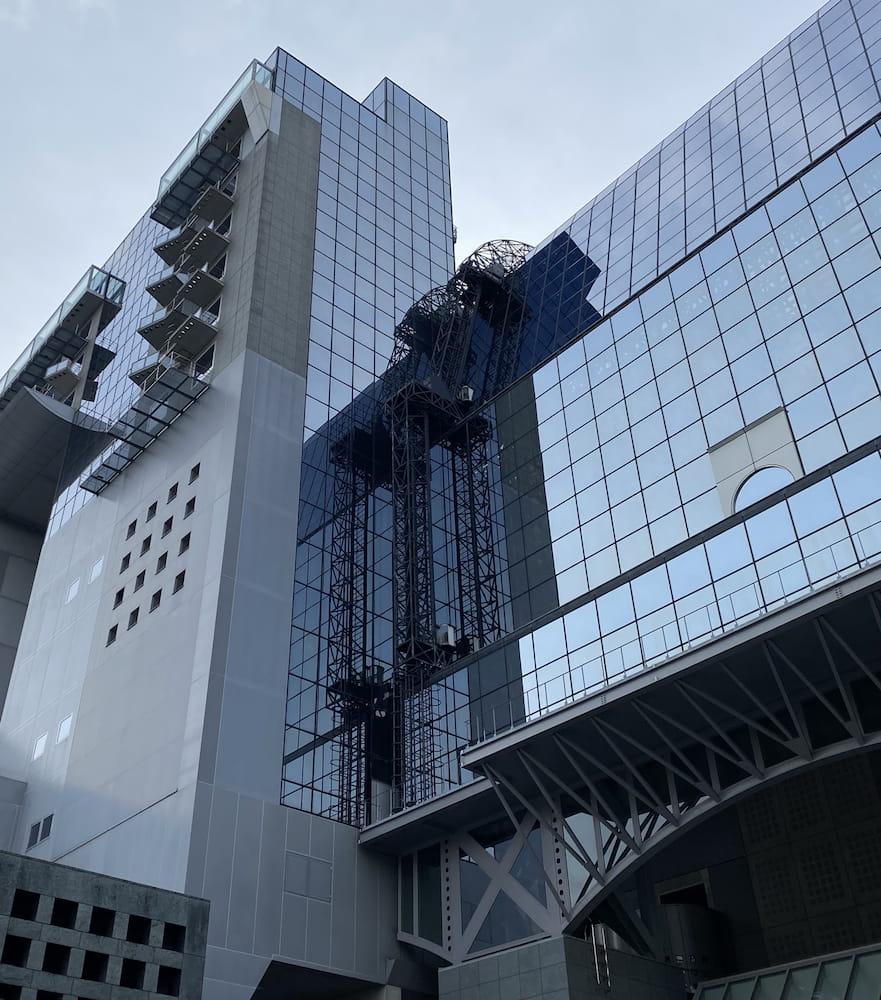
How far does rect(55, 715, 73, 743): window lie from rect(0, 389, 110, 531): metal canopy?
16.8 metres

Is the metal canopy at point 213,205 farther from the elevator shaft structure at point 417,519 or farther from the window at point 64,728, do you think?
the window at point 64,728

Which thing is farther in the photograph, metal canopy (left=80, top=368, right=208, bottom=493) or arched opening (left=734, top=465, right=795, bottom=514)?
metal canopy (left=80, top=368, right=208, bottom=493)

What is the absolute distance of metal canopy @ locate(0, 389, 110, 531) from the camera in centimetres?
6169

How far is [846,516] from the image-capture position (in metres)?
30.8

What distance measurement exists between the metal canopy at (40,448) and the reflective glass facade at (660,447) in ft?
64.3

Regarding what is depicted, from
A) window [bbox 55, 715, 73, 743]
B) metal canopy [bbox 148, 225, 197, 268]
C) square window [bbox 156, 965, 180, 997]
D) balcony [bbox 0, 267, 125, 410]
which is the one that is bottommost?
square window [bbox 156, 965, 180, 997]

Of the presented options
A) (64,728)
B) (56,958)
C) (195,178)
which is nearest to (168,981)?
(56,958)

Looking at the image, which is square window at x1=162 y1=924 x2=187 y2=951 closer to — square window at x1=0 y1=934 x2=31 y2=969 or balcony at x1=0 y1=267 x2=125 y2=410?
square window at x1=0 y1=934 x2=31 y2=969

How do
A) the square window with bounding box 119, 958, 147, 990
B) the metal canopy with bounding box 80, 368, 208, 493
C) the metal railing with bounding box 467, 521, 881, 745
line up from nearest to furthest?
the square window with bounding box 119, 958, 147, 990 < the metal railing with bounding box 467, 521, 881, 745 < the metal canopy with bounding box 80, 368, 208, 493

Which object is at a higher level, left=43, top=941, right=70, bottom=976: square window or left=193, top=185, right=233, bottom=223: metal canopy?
left=193, top=185, right=233, bottom=223: metal canopy

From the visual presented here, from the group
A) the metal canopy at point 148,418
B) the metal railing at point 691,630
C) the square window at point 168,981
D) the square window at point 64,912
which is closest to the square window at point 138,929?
the square window at point 168,981

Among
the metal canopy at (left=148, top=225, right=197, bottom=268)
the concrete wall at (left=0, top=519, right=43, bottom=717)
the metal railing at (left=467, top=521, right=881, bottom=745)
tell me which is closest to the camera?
the metal railing at (left=467, top=521, right=881, bottom=745)

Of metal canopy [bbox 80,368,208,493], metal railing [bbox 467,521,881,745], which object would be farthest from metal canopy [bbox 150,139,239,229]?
metal railing [bbox 467,521,881,745]

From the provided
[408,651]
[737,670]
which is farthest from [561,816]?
[408,651]
